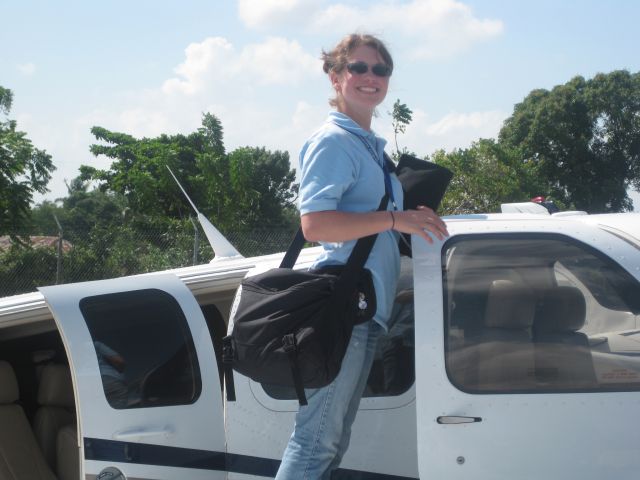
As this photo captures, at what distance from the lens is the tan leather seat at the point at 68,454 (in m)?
3.92

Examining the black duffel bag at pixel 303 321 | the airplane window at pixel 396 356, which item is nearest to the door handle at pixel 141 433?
the airplane window at pixel 396 356

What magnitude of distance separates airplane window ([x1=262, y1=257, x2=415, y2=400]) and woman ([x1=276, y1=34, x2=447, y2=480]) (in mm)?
236

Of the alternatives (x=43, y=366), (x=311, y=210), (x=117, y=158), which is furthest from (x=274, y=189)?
(x=311, y=210)

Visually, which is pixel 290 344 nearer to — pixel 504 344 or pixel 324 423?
pixel 324 423

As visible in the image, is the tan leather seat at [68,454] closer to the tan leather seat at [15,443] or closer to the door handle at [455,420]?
the tan leather seat at [15,443]

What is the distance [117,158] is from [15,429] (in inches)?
673

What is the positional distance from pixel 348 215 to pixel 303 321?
38 cm

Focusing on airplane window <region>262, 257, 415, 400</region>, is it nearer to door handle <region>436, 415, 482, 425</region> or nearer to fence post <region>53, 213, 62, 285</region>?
door handle <region>436, 415, 482, 425</region>

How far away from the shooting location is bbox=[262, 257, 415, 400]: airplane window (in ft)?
9.61

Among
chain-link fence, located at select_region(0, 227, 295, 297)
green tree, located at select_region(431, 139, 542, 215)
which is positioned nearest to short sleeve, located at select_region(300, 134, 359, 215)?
chain-link fence, located at select_region(0, 227, 295, 297)

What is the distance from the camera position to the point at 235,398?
307 cm

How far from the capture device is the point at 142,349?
10.9ft

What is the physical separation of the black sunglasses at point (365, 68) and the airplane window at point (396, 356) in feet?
2.61

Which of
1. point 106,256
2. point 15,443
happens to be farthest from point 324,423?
point 106,256
